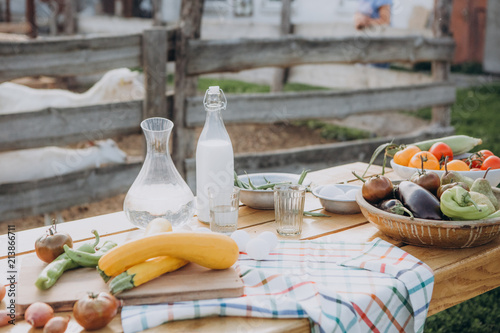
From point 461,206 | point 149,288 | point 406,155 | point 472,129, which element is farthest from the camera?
point 472,129

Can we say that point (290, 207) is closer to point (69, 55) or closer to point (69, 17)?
point (69, 55)

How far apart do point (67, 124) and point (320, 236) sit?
2478mm

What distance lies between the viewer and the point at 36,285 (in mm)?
1459

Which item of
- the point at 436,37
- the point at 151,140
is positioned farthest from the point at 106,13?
the point at 151,140

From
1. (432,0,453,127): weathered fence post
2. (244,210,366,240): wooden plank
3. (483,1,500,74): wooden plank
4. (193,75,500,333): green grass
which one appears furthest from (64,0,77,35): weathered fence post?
(483,1,500,74): wooden plank

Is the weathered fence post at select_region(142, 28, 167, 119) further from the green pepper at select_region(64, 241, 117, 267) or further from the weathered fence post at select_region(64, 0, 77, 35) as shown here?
the weathered fence post at select_region(64, 0, 77, 35)

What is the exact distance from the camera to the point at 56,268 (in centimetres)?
152

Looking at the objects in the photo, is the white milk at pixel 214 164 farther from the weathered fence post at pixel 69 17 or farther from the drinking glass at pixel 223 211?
the weathered fence post at pixel 69 17

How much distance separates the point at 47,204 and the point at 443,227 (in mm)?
3078

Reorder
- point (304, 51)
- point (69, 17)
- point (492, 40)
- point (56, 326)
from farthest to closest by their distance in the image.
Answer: point (492, 40) < point (69, 17) < point (304, 51) < point (56, 326)

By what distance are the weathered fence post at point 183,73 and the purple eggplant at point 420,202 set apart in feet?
8.74

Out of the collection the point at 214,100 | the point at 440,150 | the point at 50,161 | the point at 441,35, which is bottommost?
the point at 50,161

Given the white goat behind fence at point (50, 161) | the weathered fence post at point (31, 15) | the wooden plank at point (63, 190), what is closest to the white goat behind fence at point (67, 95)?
the white goat behind fence at point (50, 161)

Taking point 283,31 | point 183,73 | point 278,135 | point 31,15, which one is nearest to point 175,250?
point 183,73
